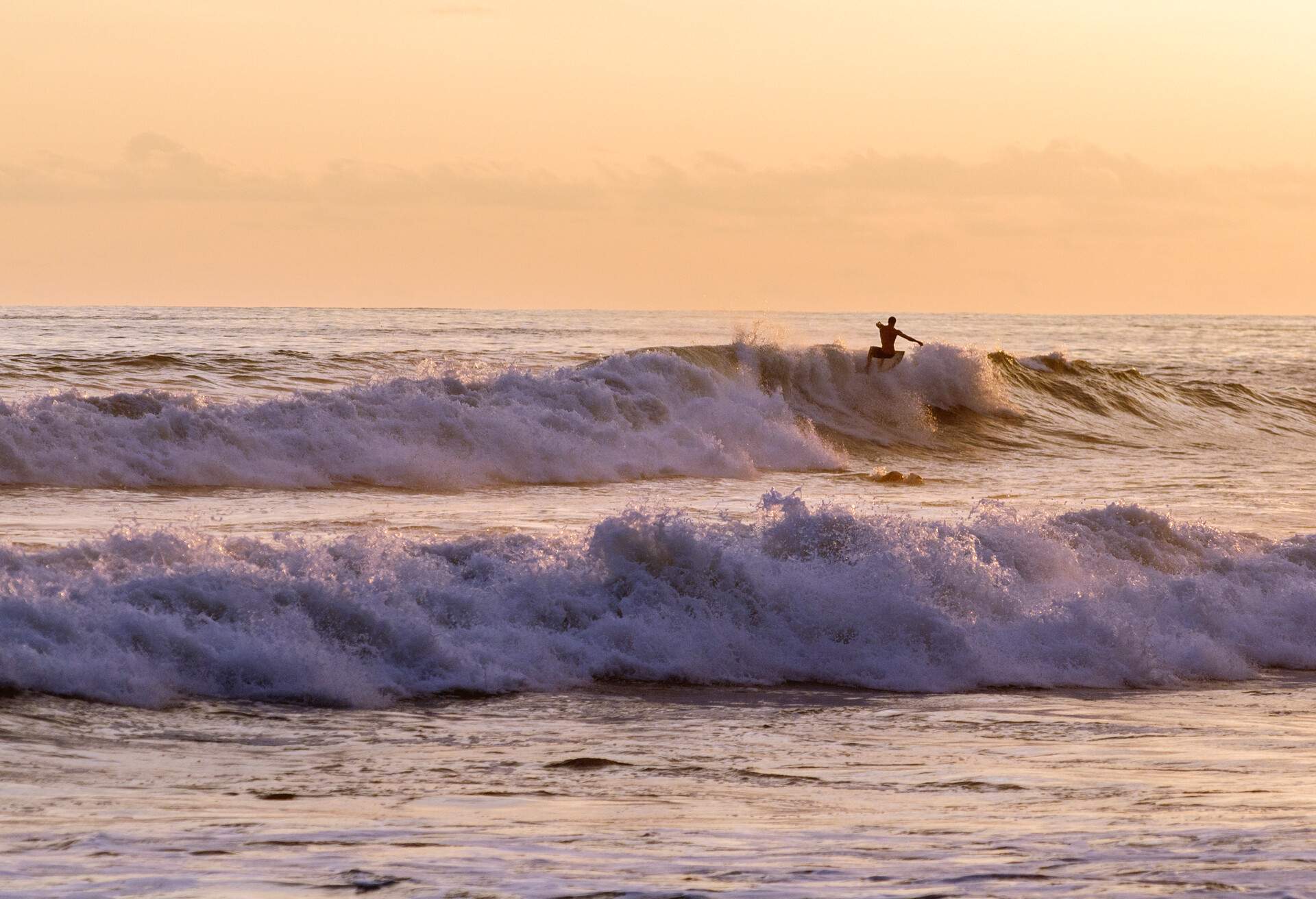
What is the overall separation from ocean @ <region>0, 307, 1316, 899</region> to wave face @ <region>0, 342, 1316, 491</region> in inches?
4.4

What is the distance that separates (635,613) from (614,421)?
42.9 feet

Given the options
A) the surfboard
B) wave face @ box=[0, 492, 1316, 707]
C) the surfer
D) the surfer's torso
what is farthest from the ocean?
the surfer's torso

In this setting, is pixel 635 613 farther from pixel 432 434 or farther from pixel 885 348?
pixel 885 348

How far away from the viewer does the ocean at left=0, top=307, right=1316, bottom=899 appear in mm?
4816

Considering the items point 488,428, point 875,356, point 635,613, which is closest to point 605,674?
point 635,613

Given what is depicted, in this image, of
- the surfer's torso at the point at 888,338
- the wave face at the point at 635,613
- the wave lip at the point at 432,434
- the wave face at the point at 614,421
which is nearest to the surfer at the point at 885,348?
the surfer's torso at the point at 888,338

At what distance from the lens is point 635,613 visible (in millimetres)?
9250

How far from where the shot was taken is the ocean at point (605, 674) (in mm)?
4816

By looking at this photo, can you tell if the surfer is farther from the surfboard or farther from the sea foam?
the sea foam

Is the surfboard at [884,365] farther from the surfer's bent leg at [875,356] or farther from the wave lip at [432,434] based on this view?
the wave lip at [432,434]

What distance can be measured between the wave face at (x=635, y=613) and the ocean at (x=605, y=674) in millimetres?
28

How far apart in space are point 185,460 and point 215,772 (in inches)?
478

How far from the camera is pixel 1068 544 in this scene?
11508 millimetres

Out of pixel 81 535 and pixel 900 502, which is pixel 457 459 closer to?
pixel 900 502
